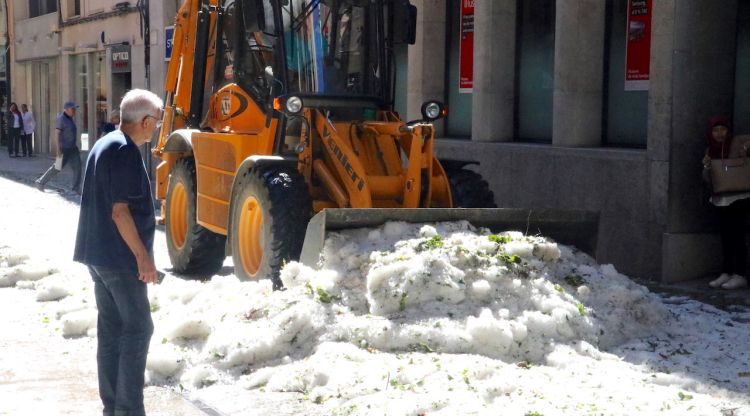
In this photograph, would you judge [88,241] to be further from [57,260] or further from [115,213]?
[57,260]

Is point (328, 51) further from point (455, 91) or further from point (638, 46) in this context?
point (455, 91)

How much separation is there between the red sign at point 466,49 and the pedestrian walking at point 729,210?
5.32 m

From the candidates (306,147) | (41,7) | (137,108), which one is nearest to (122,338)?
(137,108)

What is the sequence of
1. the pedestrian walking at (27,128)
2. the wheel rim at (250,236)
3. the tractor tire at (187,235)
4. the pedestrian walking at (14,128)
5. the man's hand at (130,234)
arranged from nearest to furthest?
the man's hand at (130,234) < the wheel rim at (250,236) < the tractor tire at (187,235) < the pedestrian walking at (14,128) < the pedestrian walking at (27,128)

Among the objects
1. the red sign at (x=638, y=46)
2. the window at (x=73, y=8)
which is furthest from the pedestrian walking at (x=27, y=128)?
the red sign at (x=638, y=46)

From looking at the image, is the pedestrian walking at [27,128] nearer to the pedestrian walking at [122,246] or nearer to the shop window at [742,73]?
the shop window at [742,73]

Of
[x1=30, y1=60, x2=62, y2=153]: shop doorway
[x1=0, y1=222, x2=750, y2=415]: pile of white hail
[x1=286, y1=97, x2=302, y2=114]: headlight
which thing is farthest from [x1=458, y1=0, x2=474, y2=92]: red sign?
[x1=30, y1=60, x2=62, y2=153]: shop doorway

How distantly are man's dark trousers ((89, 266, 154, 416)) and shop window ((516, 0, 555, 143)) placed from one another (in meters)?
9.61

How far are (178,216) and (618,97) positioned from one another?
17.2ft

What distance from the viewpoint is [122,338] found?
593 centimetres

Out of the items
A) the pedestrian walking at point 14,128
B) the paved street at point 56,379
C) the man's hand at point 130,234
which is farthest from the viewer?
the pedestrian walking at point 14,128

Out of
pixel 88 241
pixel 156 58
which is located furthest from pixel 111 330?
pixel 156 58

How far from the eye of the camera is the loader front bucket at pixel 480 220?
8.61 meters

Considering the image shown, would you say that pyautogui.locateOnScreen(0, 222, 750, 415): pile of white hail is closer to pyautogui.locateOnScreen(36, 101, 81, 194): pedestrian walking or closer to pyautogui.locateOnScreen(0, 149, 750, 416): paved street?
pyautogui.locateOnScreen(0, 149, 750, 416): paved street
